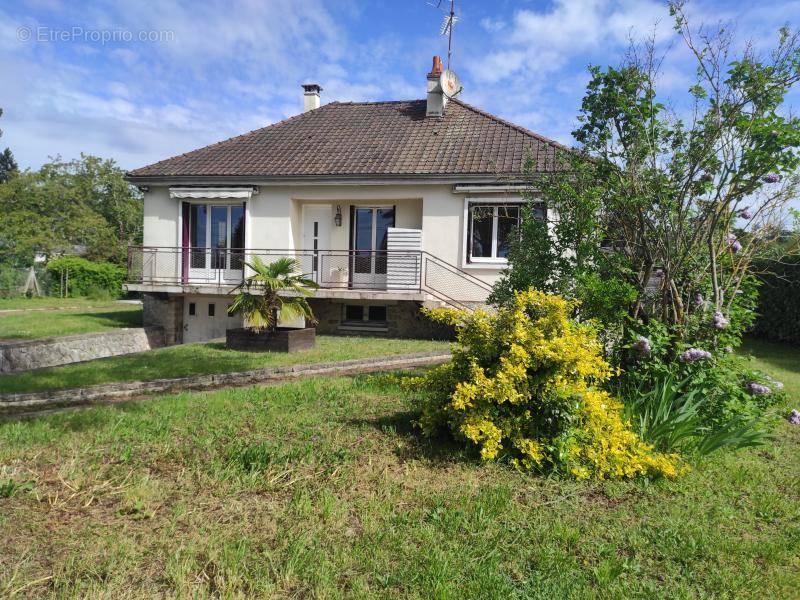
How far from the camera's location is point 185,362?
8875 mm

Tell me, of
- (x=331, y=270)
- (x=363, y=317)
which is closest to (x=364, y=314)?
(x=363, y=317)

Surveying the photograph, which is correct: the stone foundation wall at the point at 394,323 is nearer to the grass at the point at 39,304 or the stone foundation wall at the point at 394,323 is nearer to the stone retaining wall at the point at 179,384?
the stone retaining wall at the point at 179,384

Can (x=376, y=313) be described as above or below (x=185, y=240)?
below

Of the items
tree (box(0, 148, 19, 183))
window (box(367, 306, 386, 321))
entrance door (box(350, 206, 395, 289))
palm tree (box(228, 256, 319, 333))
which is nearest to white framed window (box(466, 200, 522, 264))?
entrance door (box(350, 206, 395, 289))

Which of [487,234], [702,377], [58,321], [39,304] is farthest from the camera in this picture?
[39,304]

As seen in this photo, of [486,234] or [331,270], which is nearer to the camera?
[486,234]

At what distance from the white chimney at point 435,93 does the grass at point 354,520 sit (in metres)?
13.2

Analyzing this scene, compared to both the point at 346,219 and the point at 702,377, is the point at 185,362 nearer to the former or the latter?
the point at 346,219

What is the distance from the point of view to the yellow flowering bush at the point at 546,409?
4031mm

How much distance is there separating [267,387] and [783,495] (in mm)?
5522

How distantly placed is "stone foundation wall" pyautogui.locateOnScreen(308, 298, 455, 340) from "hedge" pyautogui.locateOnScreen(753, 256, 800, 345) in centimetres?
837

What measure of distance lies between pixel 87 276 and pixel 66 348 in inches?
703

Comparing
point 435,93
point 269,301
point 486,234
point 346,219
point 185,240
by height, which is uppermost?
point 435,93

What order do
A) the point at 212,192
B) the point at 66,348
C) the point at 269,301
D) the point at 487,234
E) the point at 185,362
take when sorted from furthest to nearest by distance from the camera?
the point at 212,192, the point at 487,234, the point at 66,348, the point at 269,301, the point at 185,362
